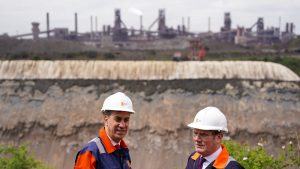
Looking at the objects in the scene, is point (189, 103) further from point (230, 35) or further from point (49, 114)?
point (230, 35)

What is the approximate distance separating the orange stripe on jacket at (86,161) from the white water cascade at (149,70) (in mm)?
16312

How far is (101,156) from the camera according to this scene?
5.00 m

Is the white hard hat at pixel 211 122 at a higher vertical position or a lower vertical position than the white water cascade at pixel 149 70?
lower

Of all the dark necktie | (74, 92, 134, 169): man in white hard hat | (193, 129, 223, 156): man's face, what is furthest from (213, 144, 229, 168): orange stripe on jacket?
(74, 92, 134, 169): man in white hard hat

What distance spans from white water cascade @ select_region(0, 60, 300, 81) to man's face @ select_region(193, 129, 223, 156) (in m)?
16.1

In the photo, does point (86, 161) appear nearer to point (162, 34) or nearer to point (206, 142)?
point (206, 142)

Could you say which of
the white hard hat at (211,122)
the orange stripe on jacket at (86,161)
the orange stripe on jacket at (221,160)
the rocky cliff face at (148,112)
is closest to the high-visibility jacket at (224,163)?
the orange stripe on jacket at (221,160)

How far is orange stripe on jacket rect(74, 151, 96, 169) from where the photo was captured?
4871mm

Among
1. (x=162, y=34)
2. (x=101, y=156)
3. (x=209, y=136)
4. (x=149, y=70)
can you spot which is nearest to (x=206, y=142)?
(x=209, y=136)

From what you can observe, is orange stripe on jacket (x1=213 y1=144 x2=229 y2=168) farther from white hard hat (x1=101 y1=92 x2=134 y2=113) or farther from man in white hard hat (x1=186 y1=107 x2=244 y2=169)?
white hard hat (x1=101 y1=92 x2=134 y2=113)

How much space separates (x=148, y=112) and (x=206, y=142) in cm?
1506

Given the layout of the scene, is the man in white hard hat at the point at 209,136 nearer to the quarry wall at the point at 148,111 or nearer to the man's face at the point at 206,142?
the man's face at the point at 206,142

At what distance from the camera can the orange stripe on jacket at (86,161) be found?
4.87 m

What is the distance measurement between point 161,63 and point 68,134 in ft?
17.4
